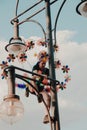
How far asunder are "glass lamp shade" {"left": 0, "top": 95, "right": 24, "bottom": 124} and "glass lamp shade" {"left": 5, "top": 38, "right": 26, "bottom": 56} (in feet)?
8.12

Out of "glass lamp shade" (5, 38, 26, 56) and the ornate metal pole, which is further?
"glass lamp shade" (5, 38, 26, 56)

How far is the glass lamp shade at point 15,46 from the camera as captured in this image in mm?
8578

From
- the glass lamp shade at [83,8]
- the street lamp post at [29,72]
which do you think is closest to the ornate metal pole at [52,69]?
the street lamp post at [29,72]

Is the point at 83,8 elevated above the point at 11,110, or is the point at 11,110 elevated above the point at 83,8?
the point at 83,8

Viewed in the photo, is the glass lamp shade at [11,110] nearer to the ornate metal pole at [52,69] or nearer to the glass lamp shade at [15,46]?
the ornate metal pole at [52,69]

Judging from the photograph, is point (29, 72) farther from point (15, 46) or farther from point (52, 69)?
point (15, 46)

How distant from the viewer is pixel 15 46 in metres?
8.63

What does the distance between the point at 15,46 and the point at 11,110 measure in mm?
2599

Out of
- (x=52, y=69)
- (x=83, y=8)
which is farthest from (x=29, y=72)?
(x=83, y=8)

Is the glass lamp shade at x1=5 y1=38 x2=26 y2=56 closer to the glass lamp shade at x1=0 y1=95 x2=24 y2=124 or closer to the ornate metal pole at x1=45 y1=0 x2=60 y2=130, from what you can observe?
the ornate metal pole at x1=45 y1=0 x2=60 y2=130

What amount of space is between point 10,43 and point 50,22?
1028 millimetres

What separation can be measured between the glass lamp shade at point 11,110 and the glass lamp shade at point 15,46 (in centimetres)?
247

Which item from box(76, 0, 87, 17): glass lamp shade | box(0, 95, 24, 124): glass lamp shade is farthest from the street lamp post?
box(76, 0, 87, 17): glass lamp shade

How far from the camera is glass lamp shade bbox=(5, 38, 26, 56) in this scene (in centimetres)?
858
